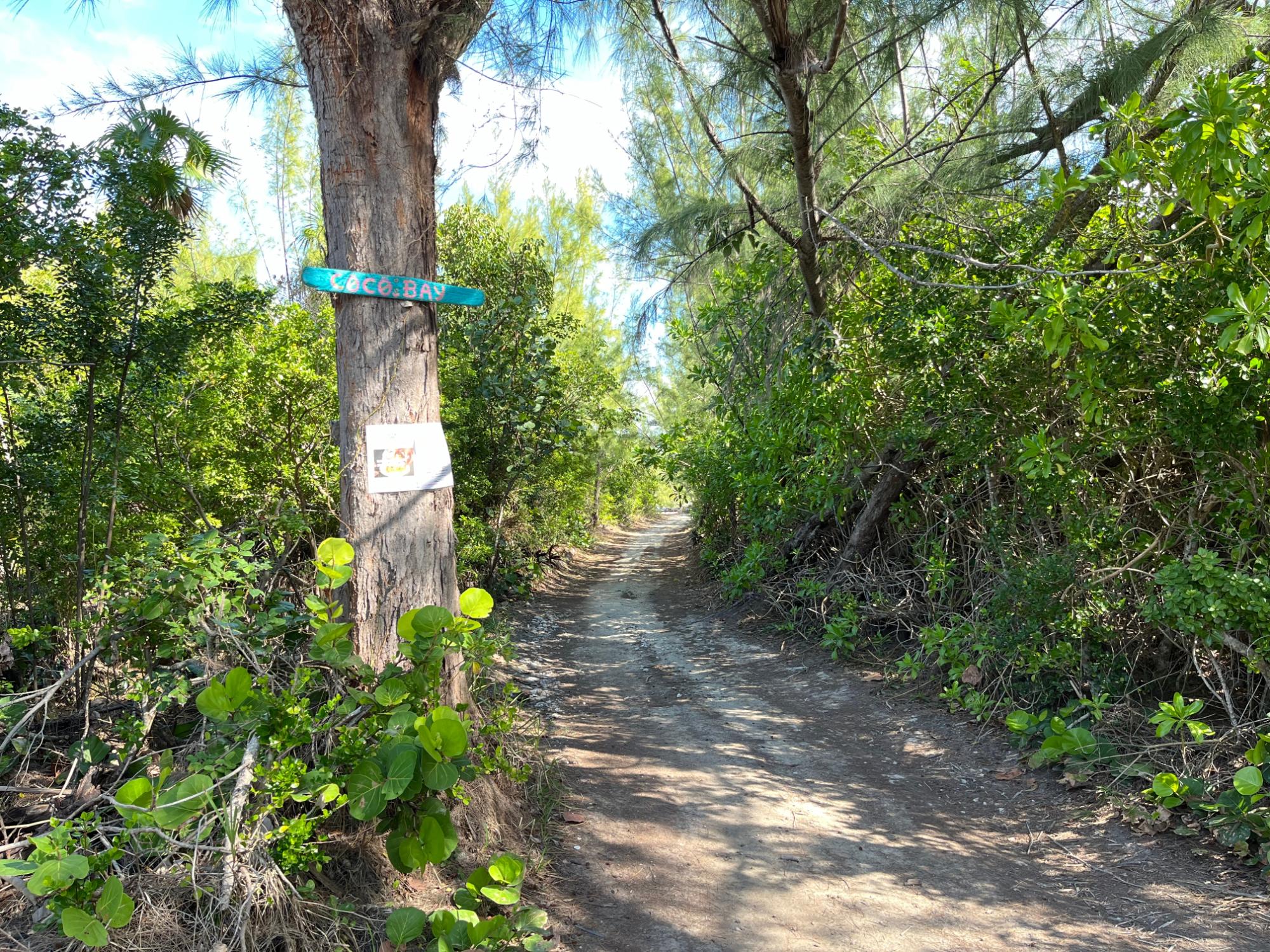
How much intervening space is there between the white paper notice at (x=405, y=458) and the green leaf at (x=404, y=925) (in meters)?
1.52

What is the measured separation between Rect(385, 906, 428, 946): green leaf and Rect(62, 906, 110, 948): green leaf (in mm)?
702

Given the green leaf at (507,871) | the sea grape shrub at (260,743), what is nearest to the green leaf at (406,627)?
the sea grape shrub at (260,743)

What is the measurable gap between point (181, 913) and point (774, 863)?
2.20 m

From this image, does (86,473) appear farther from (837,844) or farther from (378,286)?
(837,844)

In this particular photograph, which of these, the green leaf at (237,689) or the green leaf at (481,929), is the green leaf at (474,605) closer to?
the green leaf at (237,689)

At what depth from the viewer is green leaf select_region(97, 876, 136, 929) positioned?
1981 millimetres

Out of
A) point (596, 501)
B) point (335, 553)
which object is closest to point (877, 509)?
point (335, 553)

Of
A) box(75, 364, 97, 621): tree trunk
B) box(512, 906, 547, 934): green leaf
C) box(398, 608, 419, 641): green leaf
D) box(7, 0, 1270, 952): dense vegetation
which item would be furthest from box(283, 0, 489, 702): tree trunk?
box(75, 364, 97, 621): tree trunk

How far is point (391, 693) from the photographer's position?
8.48ft

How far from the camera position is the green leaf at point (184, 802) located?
6.93 feet

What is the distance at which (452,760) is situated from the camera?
256 cm

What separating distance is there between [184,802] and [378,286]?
1948 mm

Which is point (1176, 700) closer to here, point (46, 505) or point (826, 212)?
point (826, 212)

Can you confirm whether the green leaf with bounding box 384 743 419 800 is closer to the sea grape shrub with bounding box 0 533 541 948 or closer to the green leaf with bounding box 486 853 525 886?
the sea grape shrub with bounding box 0 533 541 948
